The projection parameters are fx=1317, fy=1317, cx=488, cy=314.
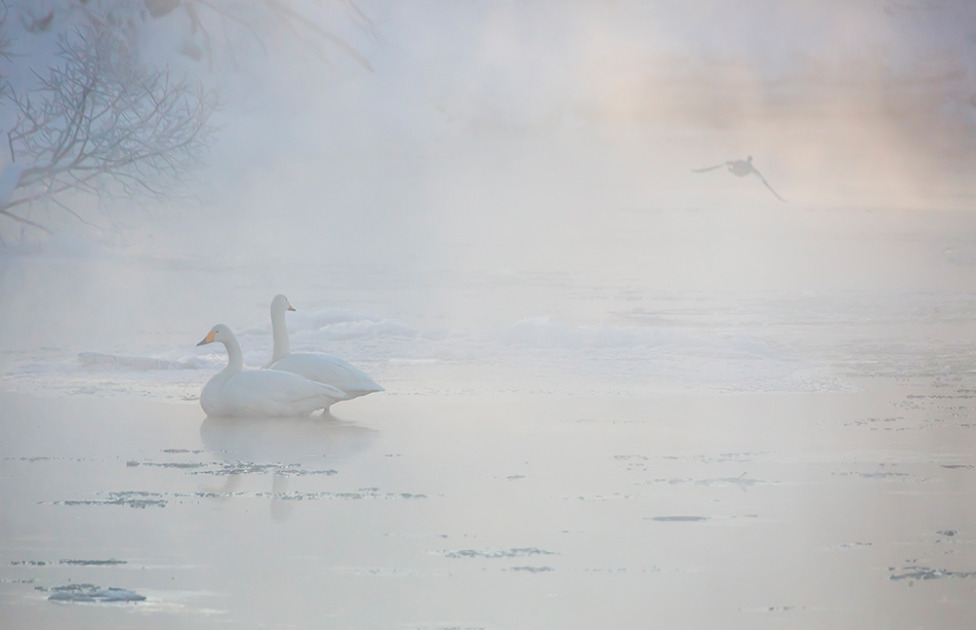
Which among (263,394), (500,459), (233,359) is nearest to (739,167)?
(233,359)

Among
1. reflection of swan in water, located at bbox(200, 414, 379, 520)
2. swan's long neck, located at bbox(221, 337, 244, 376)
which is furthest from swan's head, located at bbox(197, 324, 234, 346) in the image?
reflection of swan in water, located at bbox(200, 414, 379, 520)

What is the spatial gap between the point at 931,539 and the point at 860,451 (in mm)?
1099

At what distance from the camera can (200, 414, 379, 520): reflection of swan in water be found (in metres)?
3.60

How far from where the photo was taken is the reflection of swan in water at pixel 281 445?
3.60 m

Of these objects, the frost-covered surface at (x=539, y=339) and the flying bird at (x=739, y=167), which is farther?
the flying bird at (x=739, y=167)

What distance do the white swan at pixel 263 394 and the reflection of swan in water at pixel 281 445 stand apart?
0.05m

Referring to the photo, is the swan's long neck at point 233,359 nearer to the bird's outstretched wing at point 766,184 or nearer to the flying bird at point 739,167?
the flying bird at point 739,167

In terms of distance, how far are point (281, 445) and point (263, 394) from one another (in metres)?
0.37

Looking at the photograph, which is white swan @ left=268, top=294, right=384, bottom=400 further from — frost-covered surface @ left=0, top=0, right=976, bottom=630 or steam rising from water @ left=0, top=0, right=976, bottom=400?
steam rising from water @ left=0, top=0, right=976, bottom=400

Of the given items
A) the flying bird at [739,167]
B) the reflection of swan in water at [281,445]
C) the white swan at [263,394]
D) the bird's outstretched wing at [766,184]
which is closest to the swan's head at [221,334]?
the white swan at [263,394]

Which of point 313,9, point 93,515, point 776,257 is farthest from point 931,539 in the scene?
point 313,9

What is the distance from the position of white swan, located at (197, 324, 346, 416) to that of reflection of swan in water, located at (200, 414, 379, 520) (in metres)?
0.05

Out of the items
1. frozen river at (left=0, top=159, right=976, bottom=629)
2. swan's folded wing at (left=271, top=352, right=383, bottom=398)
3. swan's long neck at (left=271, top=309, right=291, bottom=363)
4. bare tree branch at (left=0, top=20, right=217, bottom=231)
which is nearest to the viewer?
frozen river at (left=0, top=159, right=976, bottom=629)

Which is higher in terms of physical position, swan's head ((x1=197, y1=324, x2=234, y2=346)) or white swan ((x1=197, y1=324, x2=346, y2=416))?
swan's head ((x1=197, y1=324, x2=234, y2=346))
